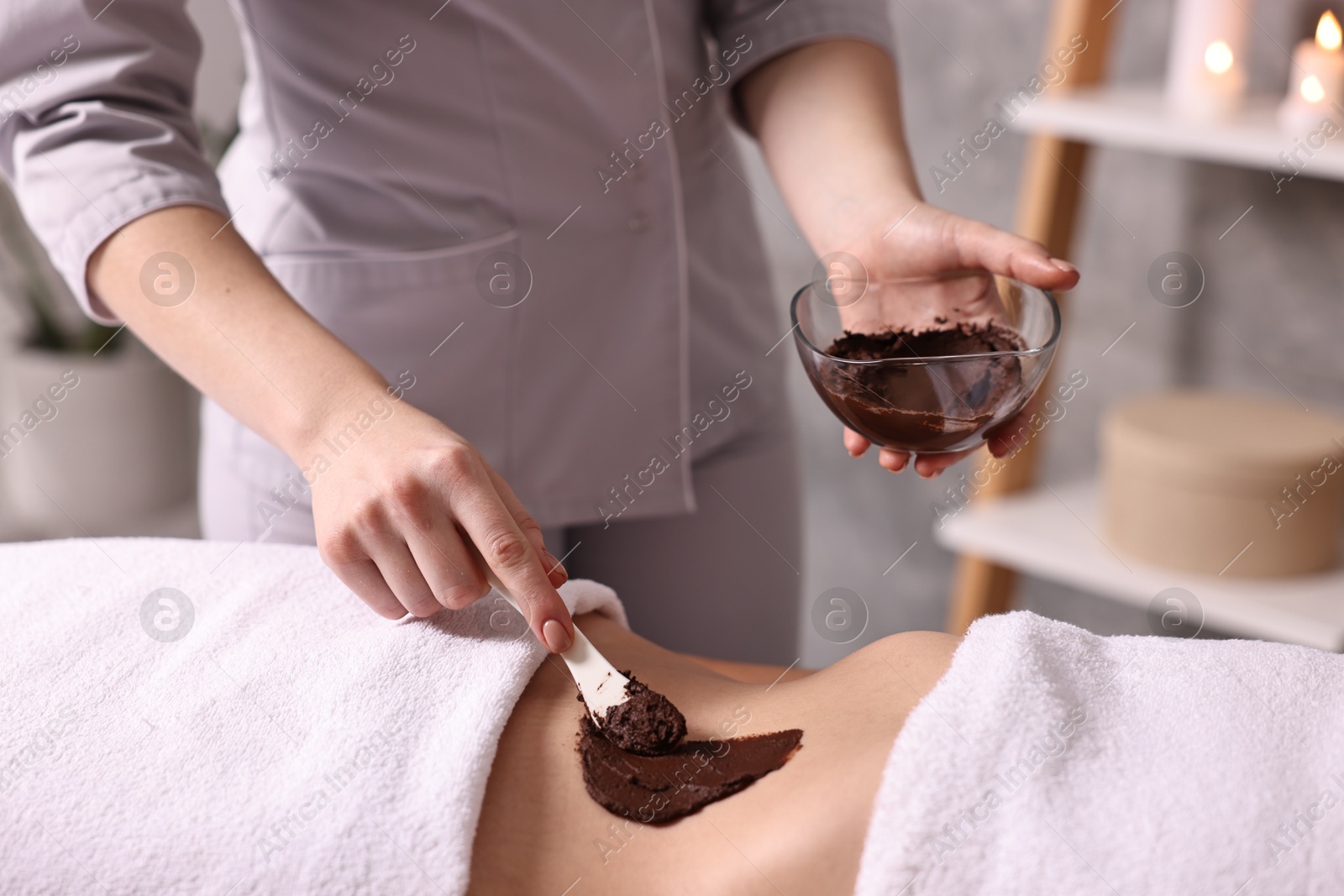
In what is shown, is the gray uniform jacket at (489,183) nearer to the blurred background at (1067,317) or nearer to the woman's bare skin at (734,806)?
the blurred background at (1067,317)

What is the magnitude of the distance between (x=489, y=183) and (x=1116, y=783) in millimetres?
643

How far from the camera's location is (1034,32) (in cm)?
166

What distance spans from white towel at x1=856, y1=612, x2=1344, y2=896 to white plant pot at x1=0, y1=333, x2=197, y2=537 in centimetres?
186

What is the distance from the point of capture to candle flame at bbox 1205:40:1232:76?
1348 millimetres

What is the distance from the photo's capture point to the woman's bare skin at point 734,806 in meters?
0.55

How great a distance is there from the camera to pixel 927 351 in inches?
32.7

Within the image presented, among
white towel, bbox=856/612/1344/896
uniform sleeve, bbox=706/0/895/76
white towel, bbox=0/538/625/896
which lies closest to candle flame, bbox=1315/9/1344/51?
uniform sleeve, bbox=706/0/895/76

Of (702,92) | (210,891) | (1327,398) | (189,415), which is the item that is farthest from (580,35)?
(189,415)

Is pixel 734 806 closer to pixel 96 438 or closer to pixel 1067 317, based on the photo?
pixel 1067 317

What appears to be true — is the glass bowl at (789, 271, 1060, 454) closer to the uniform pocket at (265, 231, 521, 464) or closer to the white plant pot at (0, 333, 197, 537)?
the uniform pocket at (265, 231, 521, 464)

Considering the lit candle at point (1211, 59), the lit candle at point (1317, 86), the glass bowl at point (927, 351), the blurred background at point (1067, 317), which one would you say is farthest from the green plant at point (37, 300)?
the lit candle at point (1317, 86)

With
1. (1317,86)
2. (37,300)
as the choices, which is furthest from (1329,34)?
(37,300)

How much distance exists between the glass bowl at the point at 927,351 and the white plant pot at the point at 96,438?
1.61 m

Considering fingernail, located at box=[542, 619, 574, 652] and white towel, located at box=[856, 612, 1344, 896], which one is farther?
fingernail, located at box=[542, 619, 574, 652]
